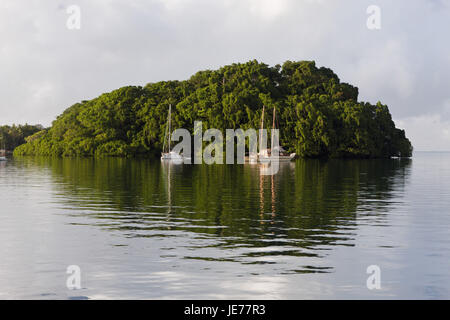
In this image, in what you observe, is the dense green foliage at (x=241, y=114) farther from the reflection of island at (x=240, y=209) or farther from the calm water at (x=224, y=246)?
the calm water at (x=224, y=246)

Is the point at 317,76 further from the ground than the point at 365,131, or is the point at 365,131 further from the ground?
the point at 317,76

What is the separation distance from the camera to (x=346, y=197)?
36.8 m

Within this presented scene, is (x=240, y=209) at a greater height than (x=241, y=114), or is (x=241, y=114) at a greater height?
(x=241, y=114)

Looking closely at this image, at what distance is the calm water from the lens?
13.8m

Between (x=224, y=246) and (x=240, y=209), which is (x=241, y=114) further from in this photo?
(x=224, y=246)

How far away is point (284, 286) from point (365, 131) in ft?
396

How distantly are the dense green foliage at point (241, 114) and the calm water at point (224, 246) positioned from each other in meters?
Answer: 93.5

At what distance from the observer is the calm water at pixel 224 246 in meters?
13.8

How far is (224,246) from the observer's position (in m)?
19.0

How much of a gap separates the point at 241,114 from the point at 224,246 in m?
115

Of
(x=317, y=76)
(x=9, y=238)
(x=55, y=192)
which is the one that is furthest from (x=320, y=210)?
(x=317, y=76)

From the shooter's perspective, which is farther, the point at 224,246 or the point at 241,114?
the point at 241,114

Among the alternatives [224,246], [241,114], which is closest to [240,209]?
[224,246]

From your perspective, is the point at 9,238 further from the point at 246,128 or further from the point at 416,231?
the point at 246,128
